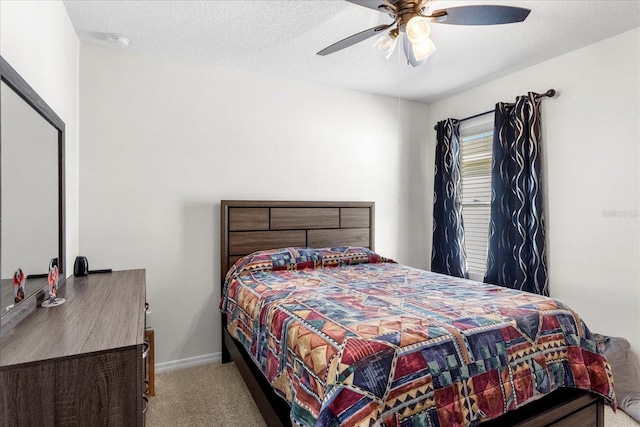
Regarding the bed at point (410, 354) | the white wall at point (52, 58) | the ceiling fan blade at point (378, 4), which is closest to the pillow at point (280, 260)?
the bed at point (410, 354)

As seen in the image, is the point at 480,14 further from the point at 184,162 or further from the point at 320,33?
the point at 184,162

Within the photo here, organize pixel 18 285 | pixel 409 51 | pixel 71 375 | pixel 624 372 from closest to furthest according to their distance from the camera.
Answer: pixel 71 375 < pixel 18 285 < pixel 409 51 < pixel 624 372

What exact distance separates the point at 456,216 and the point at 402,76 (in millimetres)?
1536

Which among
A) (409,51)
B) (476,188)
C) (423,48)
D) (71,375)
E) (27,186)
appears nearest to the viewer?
(71,375)

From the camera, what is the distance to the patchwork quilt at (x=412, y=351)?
127cm

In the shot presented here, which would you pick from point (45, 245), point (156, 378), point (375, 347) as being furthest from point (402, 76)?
point (156, 378)

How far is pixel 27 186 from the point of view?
1.44m

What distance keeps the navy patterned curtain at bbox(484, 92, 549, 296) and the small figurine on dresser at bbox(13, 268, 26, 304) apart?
332cm

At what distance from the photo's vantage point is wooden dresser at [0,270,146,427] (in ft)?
3.11

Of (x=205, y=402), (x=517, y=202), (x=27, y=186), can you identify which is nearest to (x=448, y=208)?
(x=517, y=202)

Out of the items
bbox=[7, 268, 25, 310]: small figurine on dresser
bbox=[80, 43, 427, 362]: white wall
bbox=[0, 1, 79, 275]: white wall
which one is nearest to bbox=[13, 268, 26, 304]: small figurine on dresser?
bbox=[7, 268, 25, 310]: small figurine on dresser

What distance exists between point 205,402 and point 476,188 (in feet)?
10.3

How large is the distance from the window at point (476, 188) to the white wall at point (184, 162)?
1.34 meters

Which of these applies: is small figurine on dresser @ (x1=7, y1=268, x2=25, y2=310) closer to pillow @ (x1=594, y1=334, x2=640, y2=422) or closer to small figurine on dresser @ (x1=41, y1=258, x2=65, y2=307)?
small figurine on dresser @ (x1=41, y1=258, x2=65, y2=307)
